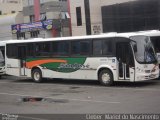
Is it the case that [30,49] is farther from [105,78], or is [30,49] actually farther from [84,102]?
[84,102]

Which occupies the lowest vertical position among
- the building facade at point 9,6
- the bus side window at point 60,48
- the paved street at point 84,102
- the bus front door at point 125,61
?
the paved street at point 84,102

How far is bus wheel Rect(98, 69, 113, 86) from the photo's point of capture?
21297mm

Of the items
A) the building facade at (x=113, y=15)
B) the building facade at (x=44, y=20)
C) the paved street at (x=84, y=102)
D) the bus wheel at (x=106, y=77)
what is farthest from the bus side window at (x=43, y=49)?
the building facade at (x=44, y=20)

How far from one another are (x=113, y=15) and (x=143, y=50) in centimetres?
3152

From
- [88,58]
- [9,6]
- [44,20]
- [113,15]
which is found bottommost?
[88,58]

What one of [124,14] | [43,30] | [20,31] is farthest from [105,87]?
[20,31]

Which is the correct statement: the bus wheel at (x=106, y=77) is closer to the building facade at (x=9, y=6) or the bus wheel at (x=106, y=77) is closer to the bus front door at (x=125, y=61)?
the bus front door at (x=125, y=61)

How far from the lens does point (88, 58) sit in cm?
2242

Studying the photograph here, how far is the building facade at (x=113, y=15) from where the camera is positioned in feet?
156

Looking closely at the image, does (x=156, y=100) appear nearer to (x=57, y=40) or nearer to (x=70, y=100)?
(x=70, y=100)

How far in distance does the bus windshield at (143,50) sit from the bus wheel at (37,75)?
7.31 metres

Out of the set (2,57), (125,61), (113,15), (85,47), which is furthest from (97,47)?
(113,15)

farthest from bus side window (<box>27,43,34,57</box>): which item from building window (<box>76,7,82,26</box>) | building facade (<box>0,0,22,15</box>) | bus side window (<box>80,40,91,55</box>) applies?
building facade (<box>0,0,22,15</box>)

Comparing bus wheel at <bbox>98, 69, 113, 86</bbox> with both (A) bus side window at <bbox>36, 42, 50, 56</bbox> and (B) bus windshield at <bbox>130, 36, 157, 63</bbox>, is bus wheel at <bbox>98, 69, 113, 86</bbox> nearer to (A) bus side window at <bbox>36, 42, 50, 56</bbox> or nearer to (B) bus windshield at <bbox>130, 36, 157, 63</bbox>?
(B) bus windshield at <bbox>130, 36, 157, 63</bbox>
